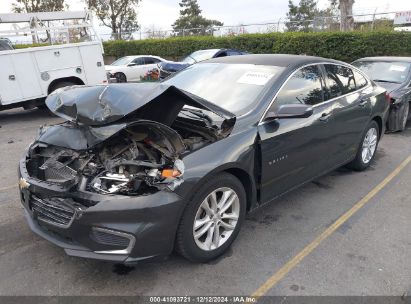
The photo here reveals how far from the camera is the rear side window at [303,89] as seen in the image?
12.6 ft


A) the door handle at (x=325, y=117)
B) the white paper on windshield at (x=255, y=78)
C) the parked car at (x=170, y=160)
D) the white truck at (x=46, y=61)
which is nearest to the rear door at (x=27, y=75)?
the white truck at (x=46, y=61)

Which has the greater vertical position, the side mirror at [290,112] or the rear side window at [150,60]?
the side mirror at [290,112]

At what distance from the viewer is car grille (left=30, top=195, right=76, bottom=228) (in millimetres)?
2795

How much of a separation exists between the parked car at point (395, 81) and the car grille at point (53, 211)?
640cm

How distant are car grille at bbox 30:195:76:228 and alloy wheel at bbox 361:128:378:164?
161 inches

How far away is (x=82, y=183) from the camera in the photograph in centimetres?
280

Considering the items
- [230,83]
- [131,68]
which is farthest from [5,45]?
[230,83]

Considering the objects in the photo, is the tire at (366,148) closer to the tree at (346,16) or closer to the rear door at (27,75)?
the rear door at (27,75)

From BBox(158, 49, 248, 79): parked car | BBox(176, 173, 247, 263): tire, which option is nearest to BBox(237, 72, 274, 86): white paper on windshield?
BBox(176, 173, 247, 263): tire

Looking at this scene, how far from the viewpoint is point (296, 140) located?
12.6 feet

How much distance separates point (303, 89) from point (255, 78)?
1.83 ft

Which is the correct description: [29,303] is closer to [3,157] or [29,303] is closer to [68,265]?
[68,265]

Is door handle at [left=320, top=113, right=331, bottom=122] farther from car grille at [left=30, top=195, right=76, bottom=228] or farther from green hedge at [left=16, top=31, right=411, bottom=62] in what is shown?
green hedge at [left=16, top=31, right=411, bottom=62]

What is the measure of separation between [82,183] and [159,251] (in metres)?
0.76
